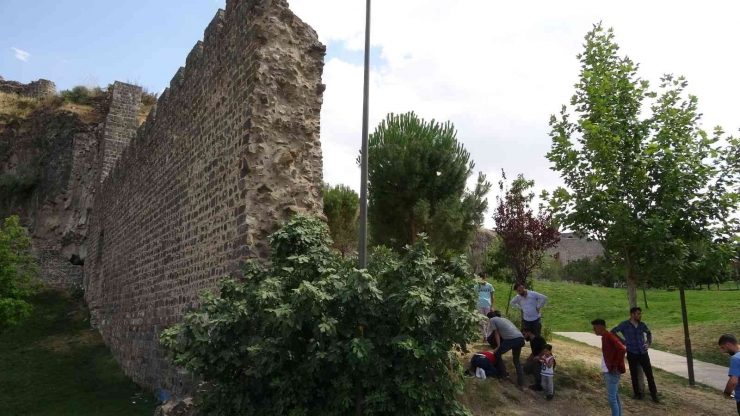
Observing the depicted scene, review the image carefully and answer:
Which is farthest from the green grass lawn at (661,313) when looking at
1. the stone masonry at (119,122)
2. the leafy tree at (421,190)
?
the stone masonry at (119,122)

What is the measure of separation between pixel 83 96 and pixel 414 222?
20.1m

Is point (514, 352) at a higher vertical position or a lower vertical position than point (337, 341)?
lower

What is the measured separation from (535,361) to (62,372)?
34.7 feet

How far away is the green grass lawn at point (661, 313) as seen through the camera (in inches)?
538

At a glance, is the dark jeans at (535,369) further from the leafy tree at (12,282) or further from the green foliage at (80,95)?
the green foliage at (80,95)

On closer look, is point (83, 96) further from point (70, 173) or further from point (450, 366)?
point (450, 366)

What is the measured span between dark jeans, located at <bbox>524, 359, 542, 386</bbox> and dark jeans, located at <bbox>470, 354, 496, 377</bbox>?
648mm

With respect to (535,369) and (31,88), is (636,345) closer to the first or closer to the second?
(535,369)

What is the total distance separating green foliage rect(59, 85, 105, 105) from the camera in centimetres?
2541

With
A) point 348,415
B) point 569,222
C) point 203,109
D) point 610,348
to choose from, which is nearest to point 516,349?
point 610,348

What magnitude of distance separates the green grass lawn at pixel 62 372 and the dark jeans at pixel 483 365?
5019 millimetres

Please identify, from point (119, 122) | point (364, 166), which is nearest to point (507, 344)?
point (364, 166)

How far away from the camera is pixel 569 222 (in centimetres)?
891

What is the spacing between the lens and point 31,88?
91.3ft
